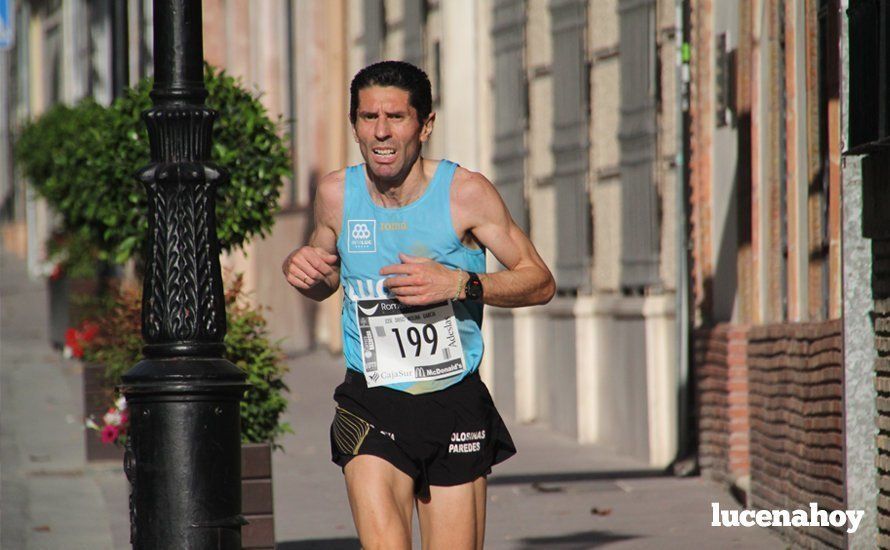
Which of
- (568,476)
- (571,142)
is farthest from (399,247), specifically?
(571,142)

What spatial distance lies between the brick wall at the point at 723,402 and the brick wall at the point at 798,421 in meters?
0.80

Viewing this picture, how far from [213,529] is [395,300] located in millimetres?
1015

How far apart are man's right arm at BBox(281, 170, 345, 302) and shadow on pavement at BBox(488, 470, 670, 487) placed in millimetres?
6890

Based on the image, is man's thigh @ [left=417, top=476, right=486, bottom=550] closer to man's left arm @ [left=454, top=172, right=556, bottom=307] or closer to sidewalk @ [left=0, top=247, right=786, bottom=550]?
man's left arm @ [left=454, top=172, right=556, bottom=307]

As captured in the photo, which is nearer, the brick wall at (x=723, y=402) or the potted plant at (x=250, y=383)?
the potted plant at (x=250, y=383)

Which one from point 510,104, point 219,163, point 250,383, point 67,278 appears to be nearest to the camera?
point 250,383

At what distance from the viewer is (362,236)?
19.8 feet

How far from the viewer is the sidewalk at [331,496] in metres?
10.1

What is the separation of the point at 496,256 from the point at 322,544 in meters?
4.31

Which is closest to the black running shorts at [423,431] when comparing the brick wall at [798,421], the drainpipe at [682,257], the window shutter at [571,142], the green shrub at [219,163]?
the brick wall at [798,421]

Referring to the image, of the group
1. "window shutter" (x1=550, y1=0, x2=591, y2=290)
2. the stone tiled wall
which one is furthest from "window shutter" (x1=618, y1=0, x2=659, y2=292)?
the stone tiled wall

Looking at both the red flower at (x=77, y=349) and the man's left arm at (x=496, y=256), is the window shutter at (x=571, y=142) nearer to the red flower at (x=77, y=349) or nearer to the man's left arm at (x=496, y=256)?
the red flower at (x=77, y=349)

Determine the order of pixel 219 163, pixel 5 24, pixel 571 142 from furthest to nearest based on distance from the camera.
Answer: pixel 571 142, pixel 5 24, pixel 219 163

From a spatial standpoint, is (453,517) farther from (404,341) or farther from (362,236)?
(362,236)
